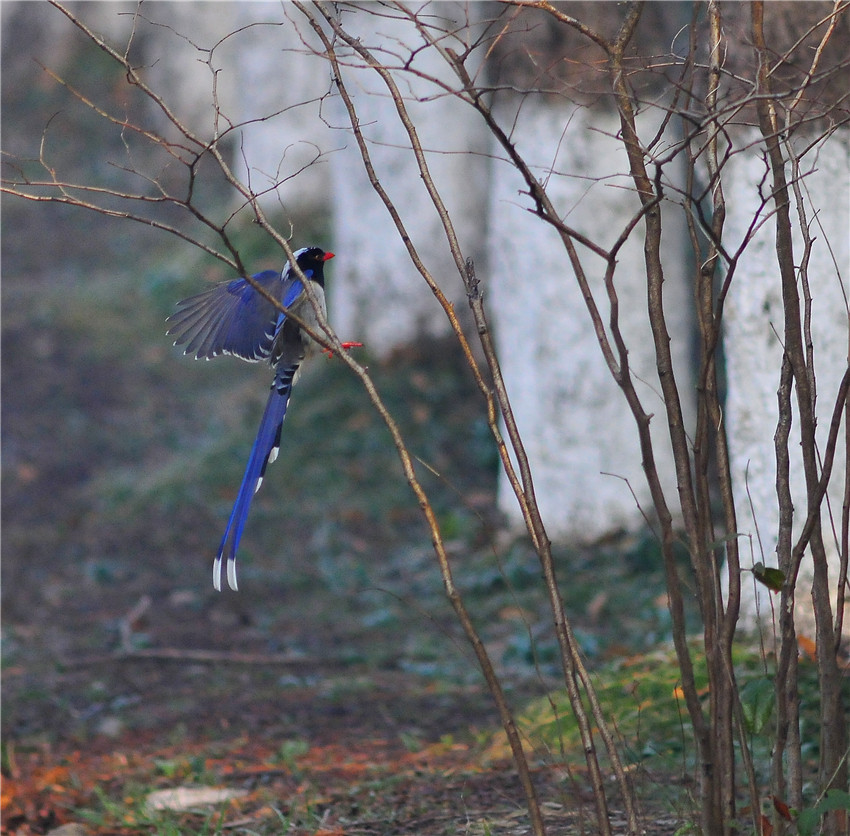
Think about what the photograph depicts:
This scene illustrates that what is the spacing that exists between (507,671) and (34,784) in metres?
2.03

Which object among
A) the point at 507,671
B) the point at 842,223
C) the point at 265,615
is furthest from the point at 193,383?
the point at 842,223

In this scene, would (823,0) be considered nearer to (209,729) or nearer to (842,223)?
(842,223)

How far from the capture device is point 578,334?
18.7 feet

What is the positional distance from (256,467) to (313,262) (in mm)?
797

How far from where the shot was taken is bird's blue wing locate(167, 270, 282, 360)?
283 cm

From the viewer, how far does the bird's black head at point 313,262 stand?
2973 mm

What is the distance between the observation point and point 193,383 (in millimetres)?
8922

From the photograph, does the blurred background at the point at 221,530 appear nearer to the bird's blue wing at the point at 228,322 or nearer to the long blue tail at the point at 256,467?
the long blue tail at the point at 256,467

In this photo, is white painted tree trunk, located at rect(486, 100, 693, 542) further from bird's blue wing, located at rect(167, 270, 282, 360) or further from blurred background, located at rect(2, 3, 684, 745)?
bird's blue wing, located at rect(167, 270, 282, 360)

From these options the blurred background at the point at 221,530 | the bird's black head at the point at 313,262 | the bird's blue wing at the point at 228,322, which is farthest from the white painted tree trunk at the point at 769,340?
the bird's blue wing at the point at 228,322

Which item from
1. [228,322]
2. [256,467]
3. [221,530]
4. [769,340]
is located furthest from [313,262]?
[221,530]

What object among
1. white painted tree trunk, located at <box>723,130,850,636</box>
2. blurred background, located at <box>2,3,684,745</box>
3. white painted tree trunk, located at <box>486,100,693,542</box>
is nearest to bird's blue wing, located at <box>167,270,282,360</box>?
blurred background, located at <box>2,3,684,745</box>

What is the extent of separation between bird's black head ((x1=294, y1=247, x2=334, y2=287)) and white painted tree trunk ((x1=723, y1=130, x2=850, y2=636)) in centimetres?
155

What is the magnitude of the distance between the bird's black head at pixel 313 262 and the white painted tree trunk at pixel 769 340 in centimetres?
155
